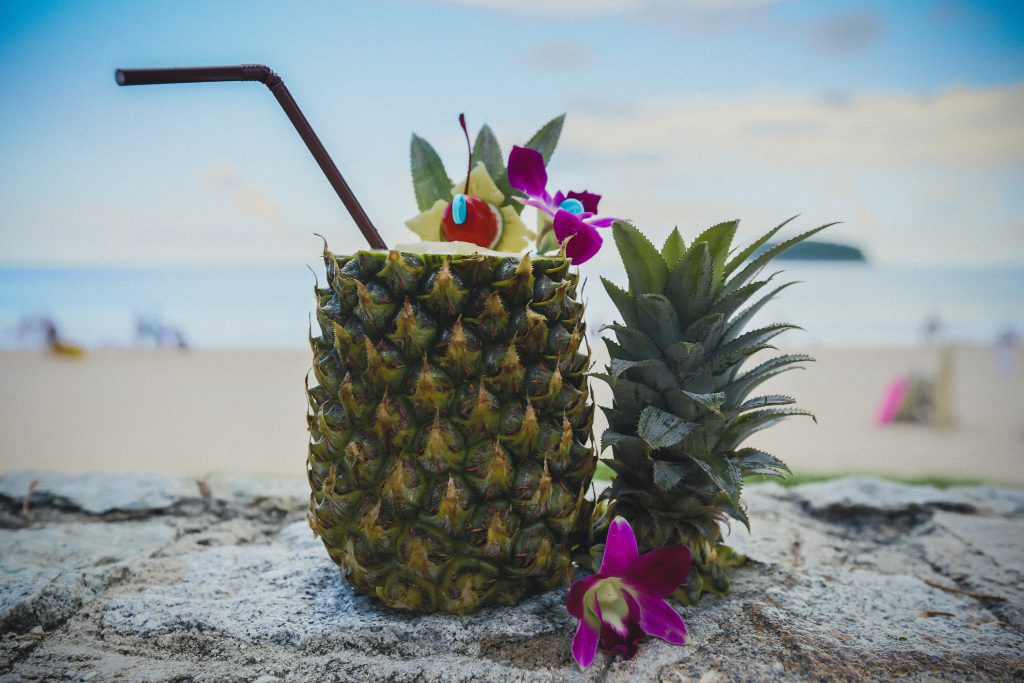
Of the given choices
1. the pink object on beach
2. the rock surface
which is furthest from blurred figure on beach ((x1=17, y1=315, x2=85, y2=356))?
the pink object on beach

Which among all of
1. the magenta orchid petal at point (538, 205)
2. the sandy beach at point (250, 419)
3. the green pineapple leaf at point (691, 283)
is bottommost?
the sandy beach at point (250, 419)

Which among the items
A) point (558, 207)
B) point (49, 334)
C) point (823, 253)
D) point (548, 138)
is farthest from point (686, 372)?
point (823, 253)

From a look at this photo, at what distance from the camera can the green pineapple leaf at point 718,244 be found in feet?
5.78

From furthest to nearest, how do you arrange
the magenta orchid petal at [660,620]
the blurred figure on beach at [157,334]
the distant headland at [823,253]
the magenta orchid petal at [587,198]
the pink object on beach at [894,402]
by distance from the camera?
the blurred figure on beach at [157,334], the distant headland at [823,253], the pink object on beach at [894,402], the magenta orchid petal at [587,198], the magenta orchid petal at [660,620]

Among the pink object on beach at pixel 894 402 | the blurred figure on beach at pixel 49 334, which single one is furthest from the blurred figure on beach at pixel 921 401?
the blurred figure on beach at pixel 49 334

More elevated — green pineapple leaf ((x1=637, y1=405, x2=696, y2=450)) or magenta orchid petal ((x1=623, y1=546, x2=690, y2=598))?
green pineapple leaf ((x1=637, y1=405, x2=696, y2=450))

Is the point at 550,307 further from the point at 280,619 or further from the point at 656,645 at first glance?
the point at 280,619

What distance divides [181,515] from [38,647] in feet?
3.33

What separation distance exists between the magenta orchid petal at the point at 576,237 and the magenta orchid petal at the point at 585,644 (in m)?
0.92

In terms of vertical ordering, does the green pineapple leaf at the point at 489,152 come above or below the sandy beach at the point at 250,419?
above

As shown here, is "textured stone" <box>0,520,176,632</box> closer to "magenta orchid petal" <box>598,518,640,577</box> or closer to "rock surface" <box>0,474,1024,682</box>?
"rock surface" <box>0,474,1024,682</box>

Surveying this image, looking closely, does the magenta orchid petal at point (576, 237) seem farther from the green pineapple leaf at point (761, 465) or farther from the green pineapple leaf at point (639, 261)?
the green pineapple leaf at point (761, 465)

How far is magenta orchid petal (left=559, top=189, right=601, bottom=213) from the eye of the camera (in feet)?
6.47

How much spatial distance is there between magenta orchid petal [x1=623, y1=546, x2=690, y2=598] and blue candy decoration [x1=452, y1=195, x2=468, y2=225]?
981mm
